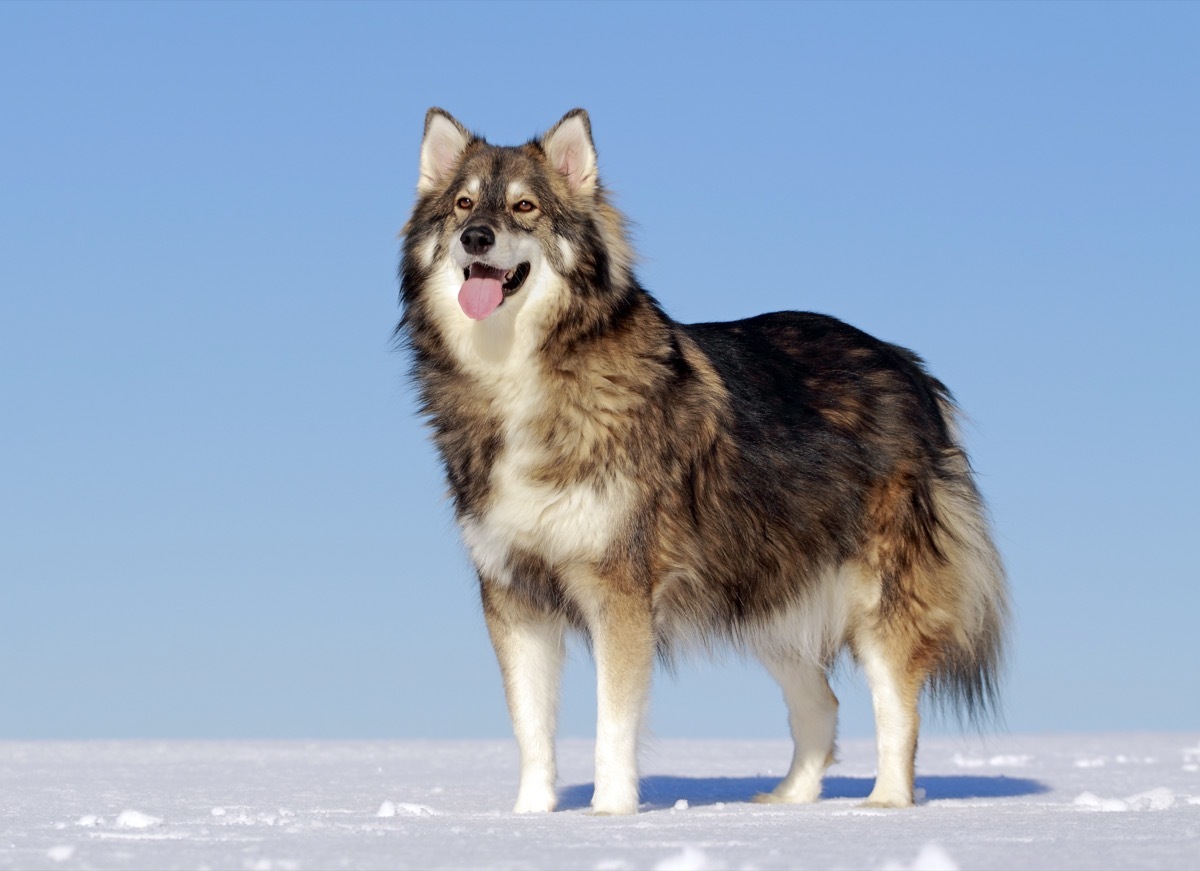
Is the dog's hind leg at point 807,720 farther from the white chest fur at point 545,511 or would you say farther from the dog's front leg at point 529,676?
the white chest fur at point 545,511

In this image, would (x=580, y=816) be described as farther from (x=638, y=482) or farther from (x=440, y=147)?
(x=440, y=147)

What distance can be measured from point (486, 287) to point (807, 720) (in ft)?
9.79

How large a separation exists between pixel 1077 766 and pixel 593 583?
584 centimetres

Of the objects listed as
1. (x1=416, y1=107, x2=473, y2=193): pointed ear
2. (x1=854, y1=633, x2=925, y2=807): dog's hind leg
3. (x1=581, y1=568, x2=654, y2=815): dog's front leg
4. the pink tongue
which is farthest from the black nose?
(x1=854, y1=633, x2=925, y2=807): dog's hind leg

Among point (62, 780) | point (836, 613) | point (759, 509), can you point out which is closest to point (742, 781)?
point (836, 613)

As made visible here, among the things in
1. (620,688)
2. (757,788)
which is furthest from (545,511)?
(757,788)

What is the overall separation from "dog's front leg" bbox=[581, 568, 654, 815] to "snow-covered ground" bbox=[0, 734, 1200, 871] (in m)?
0.22

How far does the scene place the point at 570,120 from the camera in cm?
679

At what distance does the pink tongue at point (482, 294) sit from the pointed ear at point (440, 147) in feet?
2.82

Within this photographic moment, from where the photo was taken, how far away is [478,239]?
6160 mm

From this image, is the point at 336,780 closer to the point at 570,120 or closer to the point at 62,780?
the point at 62,780

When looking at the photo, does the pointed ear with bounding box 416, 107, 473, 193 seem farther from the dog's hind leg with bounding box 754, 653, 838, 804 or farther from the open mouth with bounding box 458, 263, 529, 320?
the dog's hind leg with bounding box 754, 653, 838, 804

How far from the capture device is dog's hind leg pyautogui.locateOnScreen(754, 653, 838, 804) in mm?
7527

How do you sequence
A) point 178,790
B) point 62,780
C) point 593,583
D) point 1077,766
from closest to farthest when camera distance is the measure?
point 593,583 → point 178,790 → point 62,780 → point 1077,766
